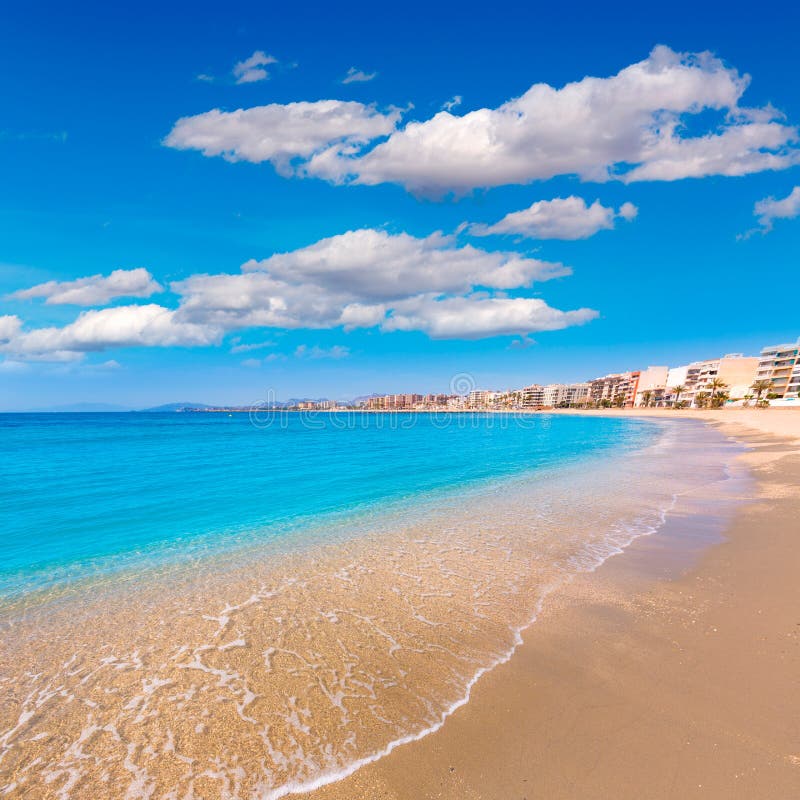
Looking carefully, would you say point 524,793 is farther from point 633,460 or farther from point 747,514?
point 633,460

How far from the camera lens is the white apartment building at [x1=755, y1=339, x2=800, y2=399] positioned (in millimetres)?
124000

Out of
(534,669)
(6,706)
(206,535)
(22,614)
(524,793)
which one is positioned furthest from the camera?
(206,535)

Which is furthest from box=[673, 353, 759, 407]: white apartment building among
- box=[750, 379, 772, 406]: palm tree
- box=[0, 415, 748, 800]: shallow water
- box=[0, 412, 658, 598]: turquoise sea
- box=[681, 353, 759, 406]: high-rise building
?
box=[0, 415, 748, 800]: shallow water

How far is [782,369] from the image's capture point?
12888 cm

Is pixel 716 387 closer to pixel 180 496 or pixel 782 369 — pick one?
pixel 782 369

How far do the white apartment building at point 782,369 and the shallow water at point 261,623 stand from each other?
145950mm

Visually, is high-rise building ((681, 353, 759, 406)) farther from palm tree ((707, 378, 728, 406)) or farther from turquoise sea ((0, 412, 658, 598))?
turquoise sea ((0, 412, 658, 598))

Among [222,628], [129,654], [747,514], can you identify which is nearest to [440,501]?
[747,514]

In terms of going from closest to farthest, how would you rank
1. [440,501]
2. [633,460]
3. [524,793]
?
1. [524,793]
2. [440,501]
3. [633,460]

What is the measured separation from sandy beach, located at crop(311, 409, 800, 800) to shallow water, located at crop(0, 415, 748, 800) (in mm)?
439

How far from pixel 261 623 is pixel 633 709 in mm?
5465

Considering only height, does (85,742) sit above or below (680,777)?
below

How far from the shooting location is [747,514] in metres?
13.4

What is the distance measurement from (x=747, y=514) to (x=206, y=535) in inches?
659
